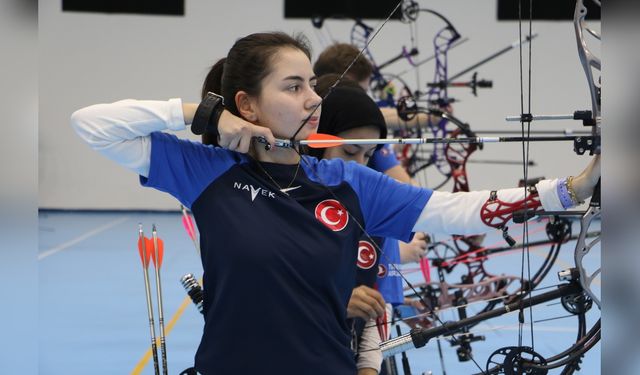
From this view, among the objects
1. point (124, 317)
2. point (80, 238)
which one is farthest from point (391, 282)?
point (80, 238)

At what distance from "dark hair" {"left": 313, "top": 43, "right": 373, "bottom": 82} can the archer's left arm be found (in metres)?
1.65

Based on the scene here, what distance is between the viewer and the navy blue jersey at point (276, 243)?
1321mm

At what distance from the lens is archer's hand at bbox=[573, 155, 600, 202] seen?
1.22 m

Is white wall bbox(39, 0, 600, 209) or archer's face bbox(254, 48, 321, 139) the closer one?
archer's face bbox(254, 48, 321, 139)

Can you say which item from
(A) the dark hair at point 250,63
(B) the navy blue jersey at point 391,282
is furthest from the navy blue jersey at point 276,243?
(B) the navy blue jersey at point 391,282

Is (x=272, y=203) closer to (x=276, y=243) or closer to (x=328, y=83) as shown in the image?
(x=276, y=243)

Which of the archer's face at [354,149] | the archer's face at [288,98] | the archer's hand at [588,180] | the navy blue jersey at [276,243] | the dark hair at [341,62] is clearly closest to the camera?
the archer's hand at [588,180]

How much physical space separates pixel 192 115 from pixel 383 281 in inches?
35.1

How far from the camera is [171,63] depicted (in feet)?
33.3

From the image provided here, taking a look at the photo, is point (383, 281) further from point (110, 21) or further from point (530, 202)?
point (110, 21)

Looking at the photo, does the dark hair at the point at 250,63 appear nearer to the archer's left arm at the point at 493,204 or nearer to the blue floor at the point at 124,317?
the archer's left arm at the point at 493,204

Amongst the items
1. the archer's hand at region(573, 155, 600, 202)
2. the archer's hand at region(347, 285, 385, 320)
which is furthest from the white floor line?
the archer's hand at region(573, 155, 600, 202)

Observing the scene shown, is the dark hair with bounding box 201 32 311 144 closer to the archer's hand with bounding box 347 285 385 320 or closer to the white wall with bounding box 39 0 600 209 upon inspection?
the archer's hand with bounding box 347 285 385 320

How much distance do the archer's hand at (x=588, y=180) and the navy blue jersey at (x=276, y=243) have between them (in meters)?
0.27
